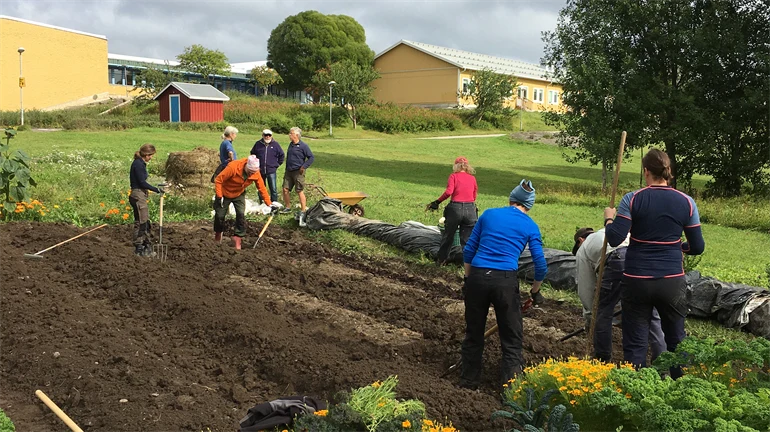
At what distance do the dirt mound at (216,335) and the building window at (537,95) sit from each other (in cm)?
5313

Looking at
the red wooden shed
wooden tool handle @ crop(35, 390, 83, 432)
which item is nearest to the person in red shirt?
wooden tool handle @ crop(35, 390, 83, 432)

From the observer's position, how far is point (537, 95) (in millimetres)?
61281

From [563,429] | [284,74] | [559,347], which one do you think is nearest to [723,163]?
[559,347]

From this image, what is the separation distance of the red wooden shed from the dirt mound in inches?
1242

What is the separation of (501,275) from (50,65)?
173ft

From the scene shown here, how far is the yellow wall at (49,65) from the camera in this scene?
157 feet

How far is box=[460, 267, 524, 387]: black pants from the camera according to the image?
534 cm

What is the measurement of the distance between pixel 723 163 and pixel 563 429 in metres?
19.9

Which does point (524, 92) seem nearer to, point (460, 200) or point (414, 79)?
point (414, 79)

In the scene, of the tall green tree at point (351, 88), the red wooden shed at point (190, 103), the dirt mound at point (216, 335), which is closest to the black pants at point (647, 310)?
the dirt mound at point (216, 335)

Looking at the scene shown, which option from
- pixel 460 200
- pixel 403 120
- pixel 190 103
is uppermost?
pixel 190 103

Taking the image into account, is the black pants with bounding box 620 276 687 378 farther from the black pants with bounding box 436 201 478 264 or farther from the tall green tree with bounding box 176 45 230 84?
the tall green tree with bounding box 176 45 230 84

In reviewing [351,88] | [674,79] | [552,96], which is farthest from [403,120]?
[674,79]

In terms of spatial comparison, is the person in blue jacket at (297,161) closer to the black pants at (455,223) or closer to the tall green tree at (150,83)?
the black pants at (455,223)
